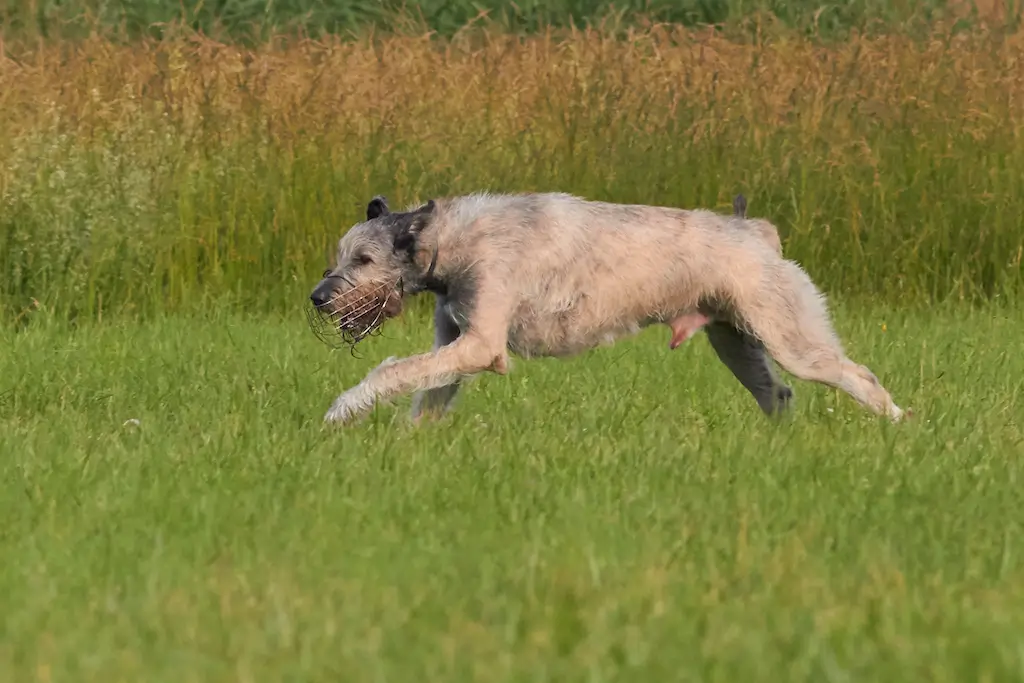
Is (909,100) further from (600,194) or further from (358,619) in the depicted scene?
(358,619)

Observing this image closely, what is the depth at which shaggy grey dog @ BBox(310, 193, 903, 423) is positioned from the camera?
21.6 feet

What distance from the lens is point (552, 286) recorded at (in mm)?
6707

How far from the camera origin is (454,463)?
5.96m

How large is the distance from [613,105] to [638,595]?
7733 mm

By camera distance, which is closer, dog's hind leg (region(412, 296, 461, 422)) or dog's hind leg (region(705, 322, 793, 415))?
dog's hind leg (region(412, 296, 461, 422))

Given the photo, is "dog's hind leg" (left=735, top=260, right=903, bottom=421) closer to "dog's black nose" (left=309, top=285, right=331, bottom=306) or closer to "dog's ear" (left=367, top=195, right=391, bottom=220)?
"dog's ear" (left=367, top=195, right=391, bottom=220)

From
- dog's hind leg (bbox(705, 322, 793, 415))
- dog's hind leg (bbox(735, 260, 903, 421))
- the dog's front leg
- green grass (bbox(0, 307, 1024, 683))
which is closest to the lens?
green grass (bbox(0, 307, 1024, 683))

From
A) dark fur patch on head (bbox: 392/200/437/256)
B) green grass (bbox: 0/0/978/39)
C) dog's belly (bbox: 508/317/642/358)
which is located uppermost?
dark fur patch on head (bbox: 392/200/437/256)

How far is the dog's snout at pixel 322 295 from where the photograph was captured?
662cm

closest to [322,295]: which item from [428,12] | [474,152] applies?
[474,152]

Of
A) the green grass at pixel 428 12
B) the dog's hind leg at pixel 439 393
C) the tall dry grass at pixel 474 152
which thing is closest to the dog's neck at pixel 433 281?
A: the dog's hind leg at pixel 439 393

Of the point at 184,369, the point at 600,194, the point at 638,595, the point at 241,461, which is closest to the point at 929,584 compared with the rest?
the point at 638,595

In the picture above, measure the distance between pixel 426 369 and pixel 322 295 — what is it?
0.52 metres

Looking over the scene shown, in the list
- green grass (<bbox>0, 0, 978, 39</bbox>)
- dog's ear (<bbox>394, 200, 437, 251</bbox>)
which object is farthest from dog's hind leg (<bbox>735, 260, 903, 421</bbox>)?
green grass (<bbox>0, 0, 978, 39</bbox>)
